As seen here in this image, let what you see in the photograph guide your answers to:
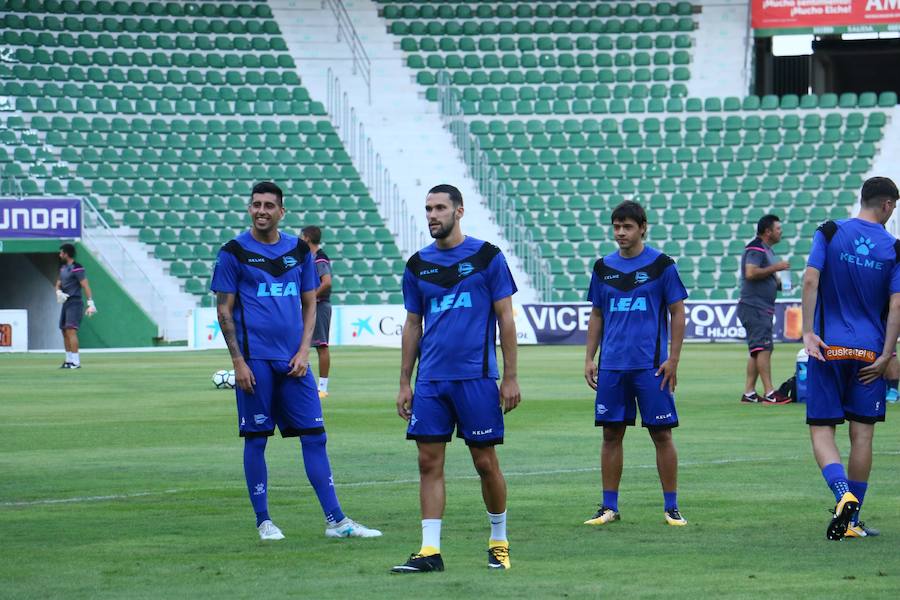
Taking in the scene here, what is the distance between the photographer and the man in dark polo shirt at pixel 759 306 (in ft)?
58.7

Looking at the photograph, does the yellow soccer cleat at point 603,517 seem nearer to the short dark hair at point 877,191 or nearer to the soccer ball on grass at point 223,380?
the short dark hair at point 877,191

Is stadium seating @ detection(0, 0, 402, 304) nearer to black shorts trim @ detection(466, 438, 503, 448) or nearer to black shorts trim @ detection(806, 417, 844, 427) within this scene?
black shorts trim @ detection(806, 417, 844, 427)

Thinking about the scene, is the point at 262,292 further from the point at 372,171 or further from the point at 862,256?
the point at 372,171

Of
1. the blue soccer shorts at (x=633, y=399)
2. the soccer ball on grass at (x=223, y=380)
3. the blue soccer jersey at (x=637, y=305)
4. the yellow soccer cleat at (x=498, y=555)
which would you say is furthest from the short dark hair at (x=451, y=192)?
the soccer ball on grass at (x=223, y=380)

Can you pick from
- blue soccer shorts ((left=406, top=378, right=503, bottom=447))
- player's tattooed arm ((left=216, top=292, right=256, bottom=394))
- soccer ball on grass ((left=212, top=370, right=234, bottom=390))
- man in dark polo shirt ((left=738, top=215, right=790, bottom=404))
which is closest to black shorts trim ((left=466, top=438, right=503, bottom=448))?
blue soccer shorts ((left=406, top=378, right=503, bottom=447))

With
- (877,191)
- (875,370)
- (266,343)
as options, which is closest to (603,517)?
(875,370)

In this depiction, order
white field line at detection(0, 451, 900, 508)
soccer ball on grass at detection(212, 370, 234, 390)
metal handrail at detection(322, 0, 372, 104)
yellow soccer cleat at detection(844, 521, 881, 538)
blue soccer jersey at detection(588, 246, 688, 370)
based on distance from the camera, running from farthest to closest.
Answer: metal handrail at detection(322, 0, 372, 104), soccer ball on grass at detection(212, 370, 234, 390), white field line at detection(0, 451, 900, 508), blue soccer jersey at detection(588, 246, 688, 370), yellow soccer cleat at detection(844, 521, 881, 538)

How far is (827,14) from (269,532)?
37.8m

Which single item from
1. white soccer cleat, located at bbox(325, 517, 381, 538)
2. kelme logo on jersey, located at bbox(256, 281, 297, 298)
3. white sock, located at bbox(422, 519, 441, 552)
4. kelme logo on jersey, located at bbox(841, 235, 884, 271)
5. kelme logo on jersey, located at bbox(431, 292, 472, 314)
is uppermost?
kelme logo on jersey, located at bbox(841, 235, 884, 271)

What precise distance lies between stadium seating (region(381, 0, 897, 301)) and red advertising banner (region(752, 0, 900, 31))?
206 cm

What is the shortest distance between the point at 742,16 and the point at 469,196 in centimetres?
1048

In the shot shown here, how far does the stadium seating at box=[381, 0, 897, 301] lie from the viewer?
133ft

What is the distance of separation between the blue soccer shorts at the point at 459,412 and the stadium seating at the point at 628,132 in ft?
103

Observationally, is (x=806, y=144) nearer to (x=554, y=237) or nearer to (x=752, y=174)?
(x=752, y=174)
